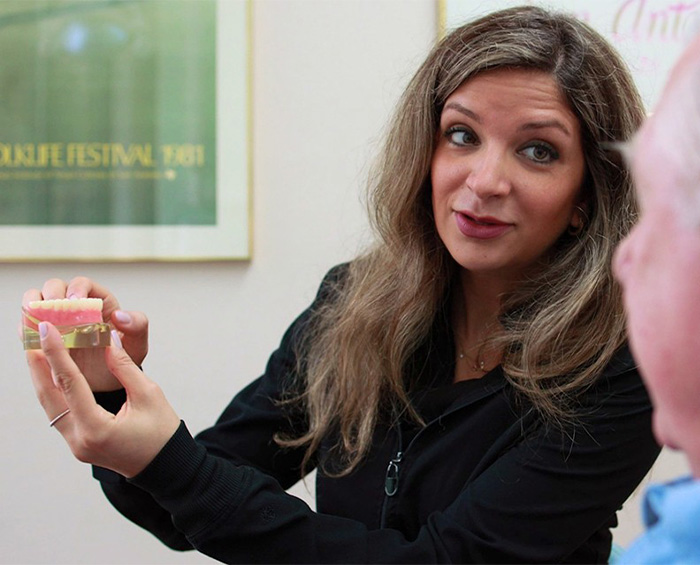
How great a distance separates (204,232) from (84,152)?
0.36m

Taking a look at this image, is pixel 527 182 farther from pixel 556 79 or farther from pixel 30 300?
pixel 30 300

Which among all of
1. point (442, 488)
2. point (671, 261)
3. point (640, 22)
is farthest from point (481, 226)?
point (640, 22)

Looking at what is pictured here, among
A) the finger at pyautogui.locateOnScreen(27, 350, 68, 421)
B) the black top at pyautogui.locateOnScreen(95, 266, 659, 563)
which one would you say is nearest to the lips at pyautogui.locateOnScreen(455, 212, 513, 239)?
the black top at pyautogui.locateOnScreen(95, 266, 659, 563)

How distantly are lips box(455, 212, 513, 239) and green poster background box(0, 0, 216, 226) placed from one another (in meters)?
0.93

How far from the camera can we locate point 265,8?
2.03m

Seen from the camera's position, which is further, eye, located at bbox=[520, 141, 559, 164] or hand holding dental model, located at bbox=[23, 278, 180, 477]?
eye, located at bbox=[520, 141, 559, 164]

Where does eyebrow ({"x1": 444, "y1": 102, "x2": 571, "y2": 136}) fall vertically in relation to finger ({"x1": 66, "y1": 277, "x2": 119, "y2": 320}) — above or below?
above

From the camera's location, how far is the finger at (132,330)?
49.9 inches

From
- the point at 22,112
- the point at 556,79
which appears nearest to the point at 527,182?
the point at 556,79

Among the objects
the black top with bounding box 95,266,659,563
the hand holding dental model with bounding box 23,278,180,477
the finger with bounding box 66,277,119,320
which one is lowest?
the black top with bounding box 95,266,659,563

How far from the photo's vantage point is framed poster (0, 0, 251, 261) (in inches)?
79.4

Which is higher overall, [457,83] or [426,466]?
[457,83]

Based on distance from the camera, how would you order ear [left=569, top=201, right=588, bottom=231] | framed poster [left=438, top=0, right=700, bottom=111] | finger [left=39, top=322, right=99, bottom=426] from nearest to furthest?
finger [left=39, top=322, right=99, bottom=426], ear [left=569, top=201, right=588, bottom=231], framed poster [left=438, top=0, right=700, bottom=111]

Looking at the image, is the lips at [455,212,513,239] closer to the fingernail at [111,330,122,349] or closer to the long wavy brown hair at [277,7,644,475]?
the long wavy brown hair at [277,7,644,475]
